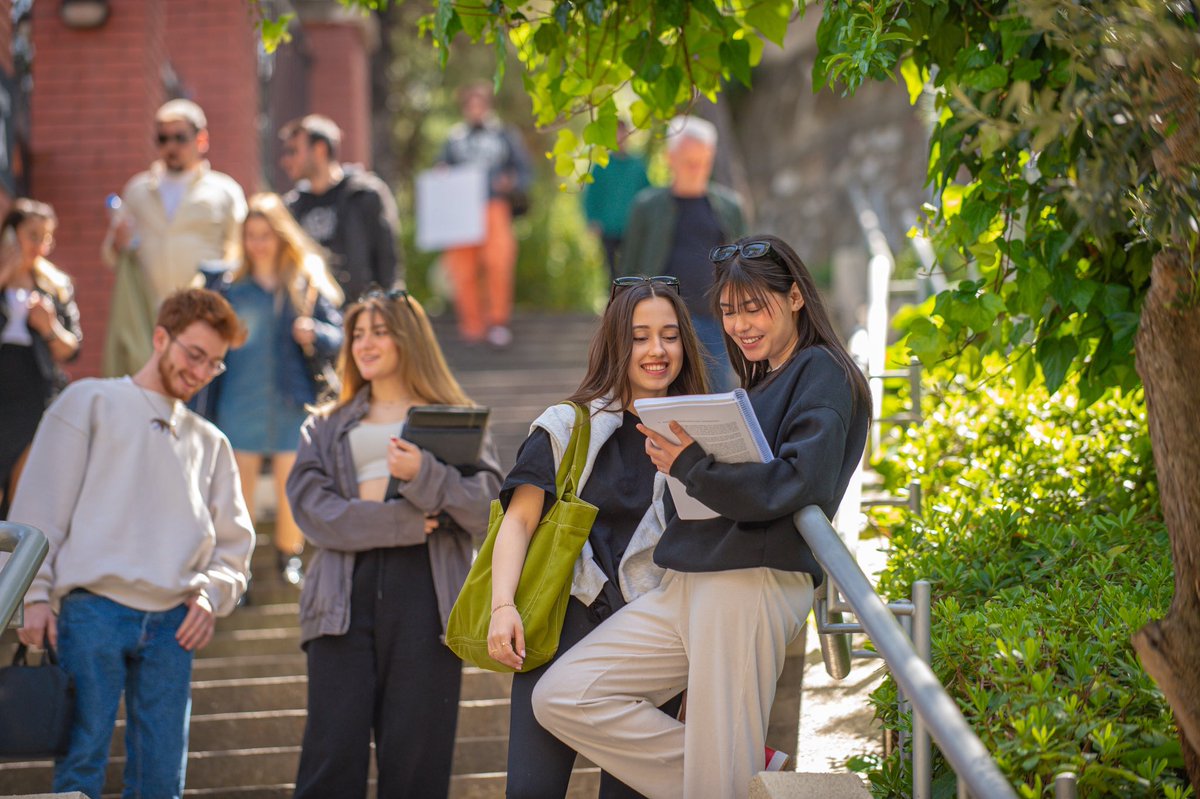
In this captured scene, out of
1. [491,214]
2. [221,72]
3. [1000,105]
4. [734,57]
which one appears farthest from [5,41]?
[1000,105]

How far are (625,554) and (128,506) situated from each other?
A: 1.74m

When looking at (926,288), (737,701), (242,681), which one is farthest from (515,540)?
(926,288)

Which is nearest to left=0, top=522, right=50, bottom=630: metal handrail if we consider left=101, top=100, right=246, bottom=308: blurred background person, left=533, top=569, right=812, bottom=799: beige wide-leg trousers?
left=533, top=569, right=812, bottom=799: beige wide-leg trousers

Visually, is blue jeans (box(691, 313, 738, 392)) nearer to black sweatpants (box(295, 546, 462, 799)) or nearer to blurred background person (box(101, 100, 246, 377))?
black sweatpants (box(295, 546, 462, 799))

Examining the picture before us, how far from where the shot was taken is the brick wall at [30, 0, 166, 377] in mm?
10422

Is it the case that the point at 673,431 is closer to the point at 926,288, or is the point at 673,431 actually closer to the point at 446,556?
the point at 446,556

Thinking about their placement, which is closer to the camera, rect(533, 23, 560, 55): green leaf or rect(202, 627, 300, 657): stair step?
rect(533, 23, 560, 55): green leaf

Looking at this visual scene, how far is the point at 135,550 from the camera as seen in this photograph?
5008 mm

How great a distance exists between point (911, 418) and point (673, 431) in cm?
327

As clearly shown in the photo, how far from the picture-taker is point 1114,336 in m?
4.73

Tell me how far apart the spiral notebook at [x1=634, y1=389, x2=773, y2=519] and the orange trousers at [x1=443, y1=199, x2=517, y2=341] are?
870 cm

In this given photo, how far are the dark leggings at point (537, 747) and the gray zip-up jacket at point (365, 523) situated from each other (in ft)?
3.20

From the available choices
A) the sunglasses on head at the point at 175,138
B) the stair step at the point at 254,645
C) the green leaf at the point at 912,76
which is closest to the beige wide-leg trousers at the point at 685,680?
the green leaf at the point at 912,76

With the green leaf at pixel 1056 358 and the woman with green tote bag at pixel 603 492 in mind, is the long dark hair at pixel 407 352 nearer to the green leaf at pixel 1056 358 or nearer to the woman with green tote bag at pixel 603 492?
the woman with green tote bag at pixel 603 492
